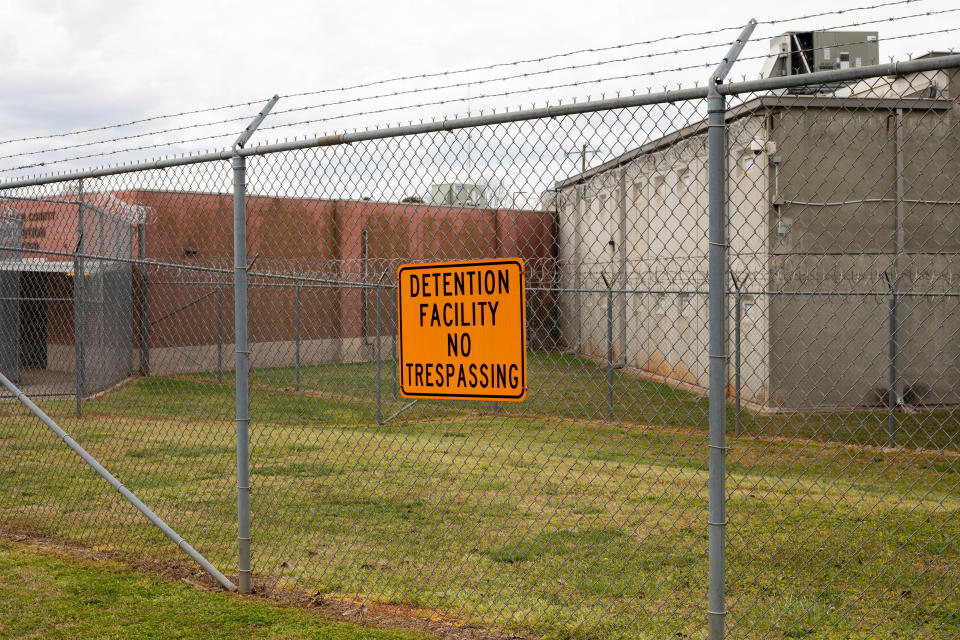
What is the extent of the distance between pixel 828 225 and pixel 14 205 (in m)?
15.1

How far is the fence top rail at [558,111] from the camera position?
3.32 metres

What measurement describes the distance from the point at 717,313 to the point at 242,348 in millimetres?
2788

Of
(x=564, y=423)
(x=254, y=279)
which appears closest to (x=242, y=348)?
(x=564, y=423)

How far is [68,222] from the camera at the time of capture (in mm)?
17172

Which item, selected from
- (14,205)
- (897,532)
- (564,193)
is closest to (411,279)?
(564,193)

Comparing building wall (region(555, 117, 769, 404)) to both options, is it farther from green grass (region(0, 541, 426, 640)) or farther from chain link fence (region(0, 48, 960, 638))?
green grass (region(0, 541, 426, 640))

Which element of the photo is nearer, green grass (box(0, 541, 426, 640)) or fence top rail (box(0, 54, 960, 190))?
fence top rail (box(0, 54, 960, 190))

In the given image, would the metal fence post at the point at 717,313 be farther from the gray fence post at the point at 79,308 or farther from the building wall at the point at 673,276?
the gray fence post at the point at 79,308

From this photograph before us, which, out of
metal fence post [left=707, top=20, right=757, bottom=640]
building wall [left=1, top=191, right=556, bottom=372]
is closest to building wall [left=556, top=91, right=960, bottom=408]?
building wall [left=1, top=191, right=556, bottom=372]

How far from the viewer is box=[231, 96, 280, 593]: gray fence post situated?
510cm

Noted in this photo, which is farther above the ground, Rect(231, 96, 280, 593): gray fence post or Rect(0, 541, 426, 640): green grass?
Rect(231, 96, 280, 593): gray fence post

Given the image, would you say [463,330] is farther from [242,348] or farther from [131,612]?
[131,612]

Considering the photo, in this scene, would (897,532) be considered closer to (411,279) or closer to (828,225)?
(411,279)

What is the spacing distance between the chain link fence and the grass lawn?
4 centimetres
